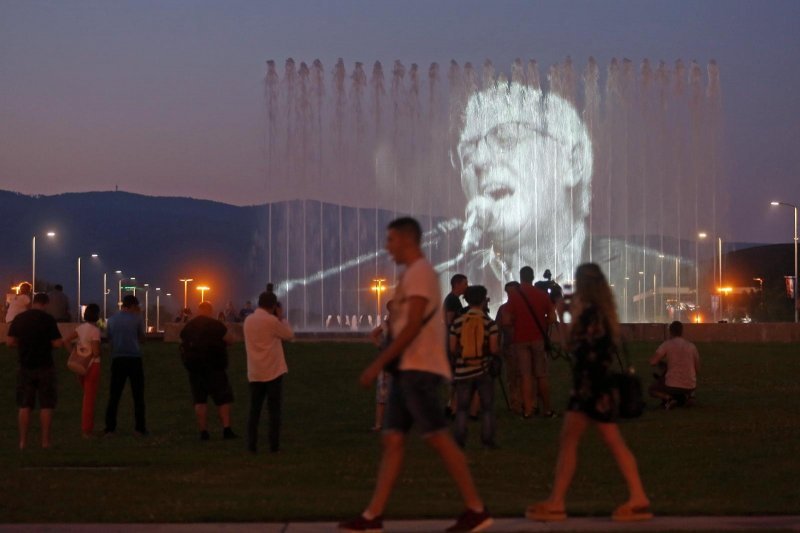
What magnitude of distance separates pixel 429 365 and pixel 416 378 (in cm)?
11

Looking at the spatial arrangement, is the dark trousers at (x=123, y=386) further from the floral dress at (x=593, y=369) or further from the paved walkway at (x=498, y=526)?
the floral dress at (x=593, y=369)

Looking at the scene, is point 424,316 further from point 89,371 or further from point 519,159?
point 519,159

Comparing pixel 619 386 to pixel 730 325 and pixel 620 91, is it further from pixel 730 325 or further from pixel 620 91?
pixel 620 91

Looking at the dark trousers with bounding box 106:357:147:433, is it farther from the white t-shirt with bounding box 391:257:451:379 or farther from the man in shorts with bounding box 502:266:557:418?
the white t-shirt with bounding box 391:257:451:379

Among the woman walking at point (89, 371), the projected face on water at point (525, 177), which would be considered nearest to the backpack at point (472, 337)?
the woman walking at point (89, 371)

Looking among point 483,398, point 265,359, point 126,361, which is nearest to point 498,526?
point 483,398

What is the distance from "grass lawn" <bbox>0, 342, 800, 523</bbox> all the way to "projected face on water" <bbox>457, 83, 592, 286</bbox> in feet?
94.2

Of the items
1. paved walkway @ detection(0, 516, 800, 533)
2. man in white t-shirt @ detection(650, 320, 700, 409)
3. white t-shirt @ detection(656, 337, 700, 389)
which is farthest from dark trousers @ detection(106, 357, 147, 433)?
paved walkway @ detection(0, 516, 800, 533)

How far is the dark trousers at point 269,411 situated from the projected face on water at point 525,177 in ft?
117

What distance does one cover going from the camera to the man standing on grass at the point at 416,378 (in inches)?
330

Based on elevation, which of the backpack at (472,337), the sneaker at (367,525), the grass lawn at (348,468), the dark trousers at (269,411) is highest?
the backpack at (472,337)

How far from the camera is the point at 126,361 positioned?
A: 17625mm

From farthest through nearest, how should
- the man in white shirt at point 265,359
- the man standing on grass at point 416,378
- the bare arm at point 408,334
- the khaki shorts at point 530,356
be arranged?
the khaki shorts at point 530,356 → the man in white shirt at point 265,359 → the man standing on grass at point 416,378 → the bare arm at point 408,334

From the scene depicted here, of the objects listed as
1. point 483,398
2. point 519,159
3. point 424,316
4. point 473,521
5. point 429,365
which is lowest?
point 473,521
